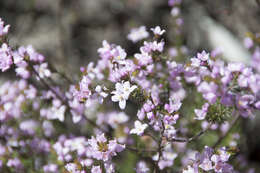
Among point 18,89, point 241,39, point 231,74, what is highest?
point 241,39

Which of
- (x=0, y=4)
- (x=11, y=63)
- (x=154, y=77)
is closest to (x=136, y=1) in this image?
(x=0, y=4)

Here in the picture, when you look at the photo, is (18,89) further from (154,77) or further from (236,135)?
(236,135)

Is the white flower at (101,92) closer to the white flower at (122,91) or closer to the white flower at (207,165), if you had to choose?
the white flower at (122,91)

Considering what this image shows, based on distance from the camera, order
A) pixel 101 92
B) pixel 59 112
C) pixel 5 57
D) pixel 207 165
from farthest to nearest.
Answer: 1. pixel 59 112
2. pixel 5 57
3. pixel 101 92
4. pixel 207 165

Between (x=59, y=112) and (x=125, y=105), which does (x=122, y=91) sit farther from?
(x=59, y=112)

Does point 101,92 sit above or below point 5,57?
below

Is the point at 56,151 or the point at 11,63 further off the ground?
the point at 11,63

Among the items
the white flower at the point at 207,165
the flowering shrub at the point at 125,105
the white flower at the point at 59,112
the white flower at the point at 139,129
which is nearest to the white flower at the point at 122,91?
the flowering shrub at the point at 125,105

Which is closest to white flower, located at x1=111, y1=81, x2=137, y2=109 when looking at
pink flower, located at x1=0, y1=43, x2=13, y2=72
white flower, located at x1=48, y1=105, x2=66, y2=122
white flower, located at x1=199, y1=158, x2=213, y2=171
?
white flower, located at x1=199, y1=158, x2=213, y2=171

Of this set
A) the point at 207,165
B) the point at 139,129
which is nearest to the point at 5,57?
the point at 139,129
